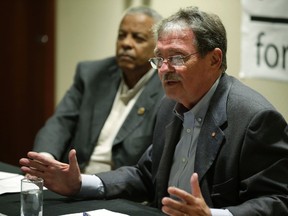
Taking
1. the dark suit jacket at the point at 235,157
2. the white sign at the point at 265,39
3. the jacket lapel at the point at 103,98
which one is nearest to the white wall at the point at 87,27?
the white sign at the point at 265,39

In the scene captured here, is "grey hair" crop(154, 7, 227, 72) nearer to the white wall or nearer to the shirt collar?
the shirt collar

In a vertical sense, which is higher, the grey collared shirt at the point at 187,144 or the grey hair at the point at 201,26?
the grey hair at the point at 201,26

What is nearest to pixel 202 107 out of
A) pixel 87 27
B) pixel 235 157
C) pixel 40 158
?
pixel 235 157

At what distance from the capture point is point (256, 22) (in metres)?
3.07

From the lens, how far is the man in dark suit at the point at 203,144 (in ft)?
6.27

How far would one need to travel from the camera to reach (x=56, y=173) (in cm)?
215

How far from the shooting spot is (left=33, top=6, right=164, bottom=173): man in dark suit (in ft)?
10.2

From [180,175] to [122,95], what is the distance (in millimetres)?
1163

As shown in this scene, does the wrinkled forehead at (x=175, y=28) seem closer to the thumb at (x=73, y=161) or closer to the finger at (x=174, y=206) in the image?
the thumb at (x=73, y=161)

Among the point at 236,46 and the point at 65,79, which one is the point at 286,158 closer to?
the point at 236,46

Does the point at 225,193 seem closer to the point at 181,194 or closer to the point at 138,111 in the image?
the point at 181,194

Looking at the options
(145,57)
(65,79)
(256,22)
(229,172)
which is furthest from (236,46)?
(65,79)

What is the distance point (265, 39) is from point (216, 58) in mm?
982

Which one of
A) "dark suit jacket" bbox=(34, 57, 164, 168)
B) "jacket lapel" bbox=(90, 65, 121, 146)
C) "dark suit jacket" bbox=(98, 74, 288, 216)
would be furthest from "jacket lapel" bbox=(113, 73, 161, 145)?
"dark suit jacket" bbox=(98, 74, 288, 216)
